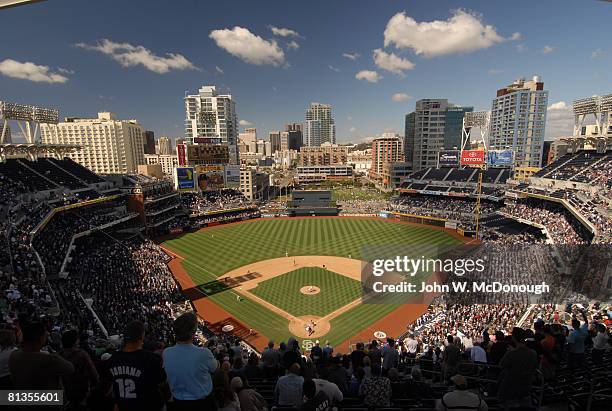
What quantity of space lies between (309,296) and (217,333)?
9790 mm

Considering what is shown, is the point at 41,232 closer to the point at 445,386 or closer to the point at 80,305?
the point at 80,305

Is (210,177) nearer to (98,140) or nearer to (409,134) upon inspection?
(98,140)

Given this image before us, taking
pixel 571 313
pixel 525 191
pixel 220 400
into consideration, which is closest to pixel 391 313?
pixel 571 313

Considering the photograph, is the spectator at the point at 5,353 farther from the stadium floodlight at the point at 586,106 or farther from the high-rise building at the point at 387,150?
the high-rise building at the point at 387,150

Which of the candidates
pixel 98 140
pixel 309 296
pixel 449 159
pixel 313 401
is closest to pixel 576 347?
pixel 313 401

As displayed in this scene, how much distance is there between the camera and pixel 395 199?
7412cm

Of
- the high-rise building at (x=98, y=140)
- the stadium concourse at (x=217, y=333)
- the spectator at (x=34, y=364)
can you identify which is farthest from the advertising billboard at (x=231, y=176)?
the high-rise building at (x=98, y=140)

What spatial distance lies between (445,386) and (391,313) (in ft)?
68.9

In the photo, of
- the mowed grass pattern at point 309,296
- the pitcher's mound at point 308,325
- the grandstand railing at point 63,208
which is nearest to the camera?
the pitcher's mound at point 308,325

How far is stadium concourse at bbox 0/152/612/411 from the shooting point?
4.06 m

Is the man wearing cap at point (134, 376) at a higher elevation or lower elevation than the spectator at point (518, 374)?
higher

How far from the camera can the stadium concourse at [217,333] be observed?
4062 mm

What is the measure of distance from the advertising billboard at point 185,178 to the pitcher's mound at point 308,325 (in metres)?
44.7

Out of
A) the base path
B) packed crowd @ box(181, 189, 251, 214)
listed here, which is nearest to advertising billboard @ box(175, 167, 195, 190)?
packed crowd @ box(181, 189, 251, 214)
